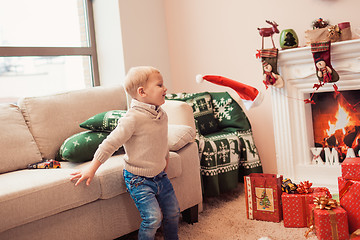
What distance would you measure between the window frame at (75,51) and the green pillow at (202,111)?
0.95 m

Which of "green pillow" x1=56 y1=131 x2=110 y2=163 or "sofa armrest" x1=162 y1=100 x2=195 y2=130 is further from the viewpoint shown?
"sofa armrest" x1=162 y1=100 x2=195 y2=130

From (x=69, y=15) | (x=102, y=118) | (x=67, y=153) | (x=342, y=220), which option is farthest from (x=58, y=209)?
(x=69, y=15)

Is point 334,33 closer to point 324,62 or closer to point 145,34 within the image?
point 324,62

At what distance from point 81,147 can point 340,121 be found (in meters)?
1.79

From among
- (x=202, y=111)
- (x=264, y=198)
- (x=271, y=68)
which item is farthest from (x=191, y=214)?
(x=271, y=68)

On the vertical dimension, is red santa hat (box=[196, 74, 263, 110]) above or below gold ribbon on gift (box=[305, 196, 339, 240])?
Result: above

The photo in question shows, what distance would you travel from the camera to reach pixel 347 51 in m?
2.62

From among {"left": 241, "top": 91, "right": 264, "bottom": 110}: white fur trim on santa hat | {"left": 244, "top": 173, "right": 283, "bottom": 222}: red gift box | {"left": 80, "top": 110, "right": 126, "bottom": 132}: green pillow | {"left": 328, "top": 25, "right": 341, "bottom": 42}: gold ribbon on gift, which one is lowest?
{"left": 244, "top": 173, "right": 283, "bottom": 222}: red gift box

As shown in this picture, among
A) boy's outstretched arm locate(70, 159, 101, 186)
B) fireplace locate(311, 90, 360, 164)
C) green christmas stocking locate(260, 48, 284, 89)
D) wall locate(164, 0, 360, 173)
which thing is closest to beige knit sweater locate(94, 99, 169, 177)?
boy's outstretched arm locate(70, 159, 101, 186)

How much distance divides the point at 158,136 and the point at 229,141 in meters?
1.00

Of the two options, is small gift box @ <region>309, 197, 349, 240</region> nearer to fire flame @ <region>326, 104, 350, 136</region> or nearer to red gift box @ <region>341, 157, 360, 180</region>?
red gift box @ <region>341, 157, 360, 180</region>

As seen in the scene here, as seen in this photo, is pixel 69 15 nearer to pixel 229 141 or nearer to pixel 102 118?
pixel 102 118

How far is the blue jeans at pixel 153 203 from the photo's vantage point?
194 cm

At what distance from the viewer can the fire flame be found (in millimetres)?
2938
